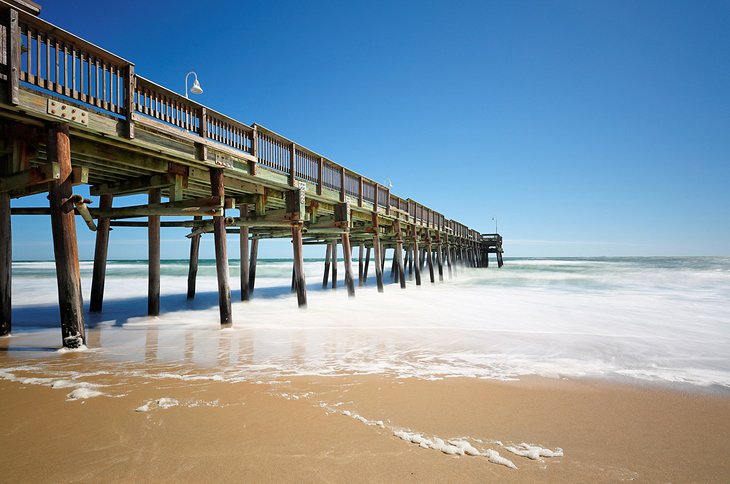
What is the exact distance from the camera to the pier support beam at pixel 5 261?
6.84 metres

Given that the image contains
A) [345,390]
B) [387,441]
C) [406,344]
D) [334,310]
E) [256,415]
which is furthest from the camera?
[334,310]

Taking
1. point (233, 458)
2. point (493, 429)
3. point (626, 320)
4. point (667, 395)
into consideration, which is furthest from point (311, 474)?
point (626, 320)

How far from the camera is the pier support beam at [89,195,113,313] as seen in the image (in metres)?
10.4

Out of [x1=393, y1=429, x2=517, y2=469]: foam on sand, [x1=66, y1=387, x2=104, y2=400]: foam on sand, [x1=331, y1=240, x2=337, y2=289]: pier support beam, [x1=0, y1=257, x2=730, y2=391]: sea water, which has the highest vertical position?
[x1=331, y1=240, x2=337, y2=289]: pier support beam

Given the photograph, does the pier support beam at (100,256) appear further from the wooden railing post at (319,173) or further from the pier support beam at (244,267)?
the wooden railing post at (319,173)

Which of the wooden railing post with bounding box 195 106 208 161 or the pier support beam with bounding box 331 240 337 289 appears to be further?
the pier support beam with bounding box 331 240 337 289

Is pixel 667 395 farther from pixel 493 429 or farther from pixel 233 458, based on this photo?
pixel 233 458

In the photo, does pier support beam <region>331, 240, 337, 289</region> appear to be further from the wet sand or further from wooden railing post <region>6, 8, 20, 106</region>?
the wet sand

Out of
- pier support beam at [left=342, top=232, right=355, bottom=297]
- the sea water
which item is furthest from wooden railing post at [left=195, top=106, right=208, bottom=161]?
pier support beam at [left=342, top=232, right=355, bottom=297]

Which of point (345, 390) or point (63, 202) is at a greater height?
point (63, 202)

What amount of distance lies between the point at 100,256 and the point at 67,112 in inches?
242

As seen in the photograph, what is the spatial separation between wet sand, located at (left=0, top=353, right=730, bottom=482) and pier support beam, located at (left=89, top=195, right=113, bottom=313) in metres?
7.18

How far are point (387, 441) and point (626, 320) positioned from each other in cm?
1021

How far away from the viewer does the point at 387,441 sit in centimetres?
Result: 278
